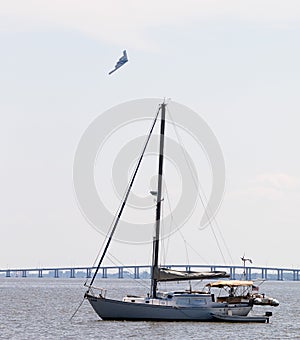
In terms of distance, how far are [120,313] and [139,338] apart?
877cm

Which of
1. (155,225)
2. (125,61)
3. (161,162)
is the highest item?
(125,61)

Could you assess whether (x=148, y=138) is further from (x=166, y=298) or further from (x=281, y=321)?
(x=281, y=321)

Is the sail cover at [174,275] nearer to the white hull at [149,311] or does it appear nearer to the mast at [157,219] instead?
the mast at [157,219]

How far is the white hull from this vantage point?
74.4m

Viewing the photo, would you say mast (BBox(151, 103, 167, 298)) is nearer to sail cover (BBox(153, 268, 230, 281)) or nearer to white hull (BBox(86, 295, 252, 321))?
sail cover (BBox(153, 268, 230, 281))

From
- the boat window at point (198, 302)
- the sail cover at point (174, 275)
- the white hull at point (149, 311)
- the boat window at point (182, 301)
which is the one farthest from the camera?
the sail cover at point (174, 275)

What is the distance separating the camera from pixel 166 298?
248 ft

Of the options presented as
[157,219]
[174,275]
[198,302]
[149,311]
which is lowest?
[149,311]

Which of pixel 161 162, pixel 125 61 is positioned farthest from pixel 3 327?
pixel 125 61

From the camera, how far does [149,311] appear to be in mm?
74312

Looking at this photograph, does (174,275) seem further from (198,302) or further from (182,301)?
(198,302)

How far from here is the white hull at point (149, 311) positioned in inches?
2928

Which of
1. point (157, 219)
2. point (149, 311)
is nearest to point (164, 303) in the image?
point (149, 311)

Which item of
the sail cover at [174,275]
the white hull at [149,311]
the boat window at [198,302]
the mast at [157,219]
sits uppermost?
the mast at [157,219]
